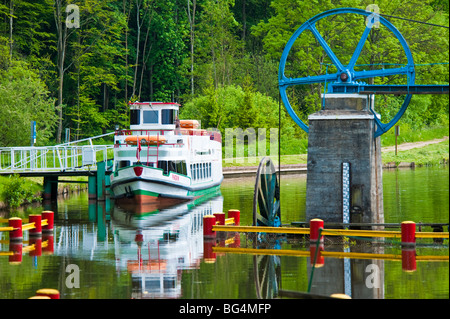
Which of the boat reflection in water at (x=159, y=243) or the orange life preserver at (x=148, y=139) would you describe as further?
the orange life preserver at (x=148, y=139)

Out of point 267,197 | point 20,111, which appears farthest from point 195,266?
point 20,111

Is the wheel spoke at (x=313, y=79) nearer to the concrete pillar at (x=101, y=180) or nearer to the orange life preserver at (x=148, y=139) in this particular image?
the orange life preserver at (x=148, y=139)

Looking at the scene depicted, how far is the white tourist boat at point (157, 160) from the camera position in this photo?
3494 centimetres

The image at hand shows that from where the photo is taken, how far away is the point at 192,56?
70000mm

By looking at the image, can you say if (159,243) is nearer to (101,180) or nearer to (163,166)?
(163,166)

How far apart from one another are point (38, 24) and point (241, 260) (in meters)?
46.3

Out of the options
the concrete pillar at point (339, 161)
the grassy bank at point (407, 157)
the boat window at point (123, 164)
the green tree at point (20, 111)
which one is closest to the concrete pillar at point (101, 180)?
the boat window at point (123, 164)

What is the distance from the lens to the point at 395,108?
68.6m

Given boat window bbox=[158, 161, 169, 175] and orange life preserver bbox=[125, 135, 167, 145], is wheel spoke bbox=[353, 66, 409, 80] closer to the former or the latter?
orange life preserver bbox=[125, 135, 167, 145]

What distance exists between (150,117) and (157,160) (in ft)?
11.6

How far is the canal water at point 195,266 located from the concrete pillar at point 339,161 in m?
0.99

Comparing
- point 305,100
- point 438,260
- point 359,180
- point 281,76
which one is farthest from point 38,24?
point 438,260

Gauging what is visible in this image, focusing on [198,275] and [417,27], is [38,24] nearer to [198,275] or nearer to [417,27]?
[417,27]

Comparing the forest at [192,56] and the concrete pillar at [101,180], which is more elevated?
the forest at [192,56]
